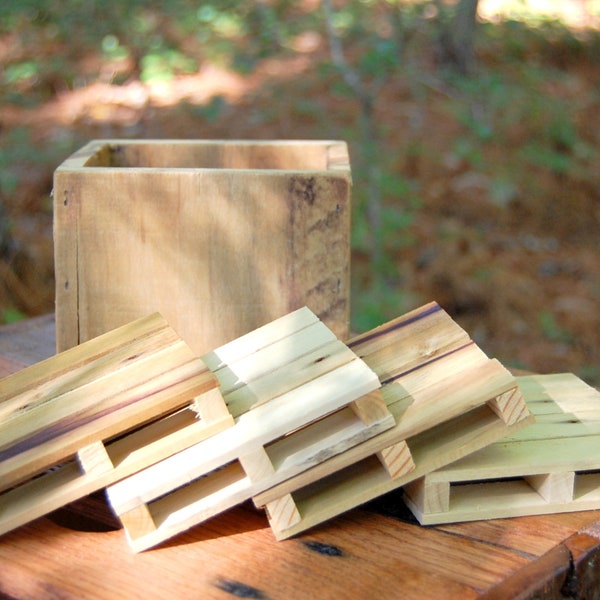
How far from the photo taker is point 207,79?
16.7 ft

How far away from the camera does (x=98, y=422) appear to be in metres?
1.25

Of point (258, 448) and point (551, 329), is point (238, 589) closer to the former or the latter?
point (258, 448)

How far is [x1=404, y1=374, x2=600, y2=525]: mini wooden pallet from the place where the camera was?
4.27 ft

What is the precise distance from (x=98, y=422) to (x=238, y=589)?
30 centimetres

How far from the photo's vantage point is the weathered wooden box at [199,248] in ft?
5.39

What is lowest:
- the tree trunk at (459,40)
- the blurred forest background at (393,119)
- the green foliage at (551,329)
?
the green foliage at (551,329)

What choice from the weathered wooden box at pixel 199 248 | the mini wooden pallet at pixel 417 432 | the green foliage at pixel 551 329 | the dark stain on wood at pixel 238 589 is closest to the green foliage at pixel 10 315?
the weathered wooden box at pixel 199 248

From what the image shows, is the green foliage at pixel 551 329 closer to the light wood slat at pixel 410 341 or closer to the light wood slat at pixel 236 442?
the light wood slat at pixel 410 341

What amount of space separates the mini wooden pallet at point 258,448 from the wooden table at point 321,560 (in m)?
0.05

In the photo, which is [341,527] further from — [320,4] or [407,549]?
[320,4]

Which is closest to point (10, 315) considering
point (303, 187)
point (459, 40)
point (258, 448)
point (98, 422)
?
point (303, 187)

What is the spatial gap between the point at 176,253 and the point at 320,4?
4.45m

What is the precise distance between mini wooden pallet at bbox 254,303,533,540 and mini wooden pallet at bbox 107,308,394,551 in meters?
0.02

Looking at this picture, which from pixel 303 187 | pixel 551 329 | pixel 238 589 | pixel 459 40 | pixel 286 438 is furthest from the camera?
pixel 459 40
